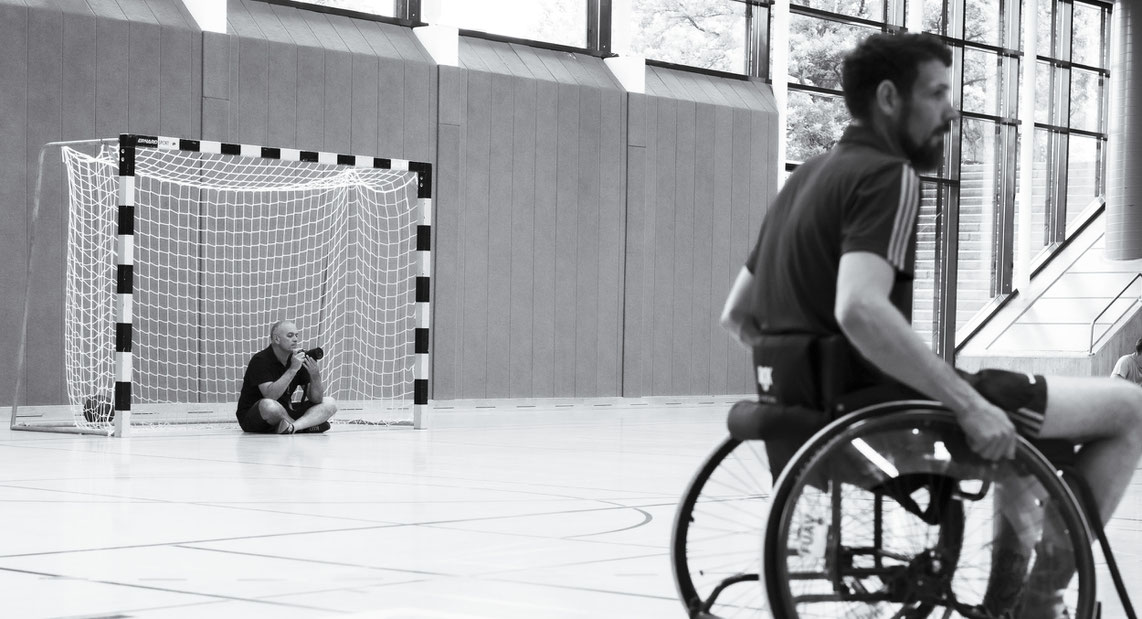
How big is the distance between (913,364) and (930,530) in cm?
32

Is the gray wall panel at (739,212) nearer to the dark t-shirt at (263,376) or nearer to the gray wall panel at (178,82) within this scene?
the gray wall panel at (178,82)

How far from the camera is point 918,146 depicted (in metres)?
3.13

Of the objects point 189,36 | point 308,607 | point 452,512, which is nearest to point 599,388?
point 189,36

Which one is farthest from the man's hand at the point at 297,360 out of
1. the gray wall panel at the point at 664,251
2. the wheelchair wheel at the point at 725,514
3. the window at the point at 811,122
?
the window at the point at 811,122

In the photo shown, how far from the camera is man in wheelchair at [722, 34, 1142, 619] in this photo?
2.82 metres

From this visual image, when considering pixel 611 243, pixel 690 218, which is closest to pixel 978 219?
pixel 690 218

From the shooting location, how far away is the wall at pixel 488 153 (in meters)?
13.3

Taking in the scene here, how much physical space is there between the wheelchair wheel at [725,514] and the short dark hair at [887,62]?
782 mm

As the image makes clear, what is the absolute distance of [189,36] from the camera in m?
14.1

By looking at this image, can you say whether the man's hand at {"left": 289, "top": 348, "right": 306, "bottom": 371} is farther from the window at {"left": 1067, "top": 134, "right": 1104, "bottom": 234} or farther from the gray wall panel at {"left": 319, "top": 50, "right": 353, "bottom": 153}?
the window at {"left": 1067, "top": 134, "right": 1104, "bottom": 234}

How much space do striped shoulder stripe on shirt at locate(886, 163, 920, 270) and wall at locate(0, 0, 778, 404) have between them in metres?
11.4

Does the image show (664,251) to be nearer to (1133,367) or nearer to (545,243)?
(545,243)

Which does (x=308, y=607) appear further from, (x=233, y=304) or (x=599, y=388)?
(x=599, y=388)

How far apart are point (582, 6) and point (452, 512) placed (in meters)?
12.5
